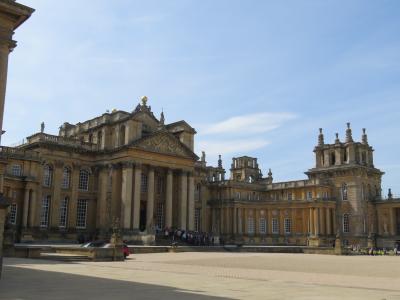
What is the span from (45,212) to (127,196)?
8593 millimetres

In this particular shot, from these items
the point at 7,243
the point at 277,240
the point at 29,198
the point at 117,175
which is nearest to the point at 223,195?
the point at 277,240

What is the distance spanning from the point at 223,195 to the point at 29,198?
30453 mm

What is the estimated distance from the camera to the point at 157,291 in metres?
11.4

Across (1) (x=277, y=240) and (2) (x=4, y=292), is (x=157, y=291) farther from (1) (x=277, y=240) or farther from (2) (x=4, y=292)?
(1) (x=277, y=240)

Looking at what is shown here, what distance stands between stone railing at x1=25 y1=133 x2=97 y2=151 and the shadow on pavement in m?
36.6

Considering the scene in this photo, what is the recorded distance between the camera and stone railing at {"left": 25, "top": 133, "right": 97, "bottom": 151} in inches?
1916

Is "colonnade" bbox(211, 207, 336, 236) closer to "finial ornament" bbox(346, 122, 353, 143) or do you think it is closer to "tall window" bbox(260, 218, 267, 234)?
"tall window" bbox(260, 218, 267, 234)

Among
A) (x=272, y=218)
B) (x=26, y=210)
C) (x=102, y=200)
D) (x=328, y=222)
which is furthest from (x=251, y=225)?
(x=26, y=210)

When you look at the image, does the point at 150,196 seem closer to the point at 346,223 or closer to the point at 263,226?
the point at 263,226

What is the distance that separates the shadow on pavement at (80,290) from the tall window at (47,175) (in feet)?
119

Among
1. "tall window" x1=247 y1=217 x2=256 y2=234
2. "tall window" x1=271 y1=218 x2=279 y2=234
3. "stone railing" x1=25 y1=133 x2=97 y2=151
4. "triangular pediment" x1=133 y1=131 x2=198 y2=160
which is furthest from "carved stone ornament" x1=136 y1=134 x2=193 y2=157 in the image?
"tall window" x1=271 y1=218 x2=279 y2=234

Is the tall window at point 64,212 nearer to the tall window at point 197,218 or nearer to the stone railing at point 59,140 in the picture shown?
the stone railing at point 59,140

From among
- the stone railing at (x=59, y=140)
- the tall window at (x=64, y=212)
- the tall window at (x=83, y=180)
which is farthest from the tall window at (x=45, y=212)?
the stone railing at (x=59, y=140)

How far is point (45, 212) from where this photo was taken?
48500 mm
